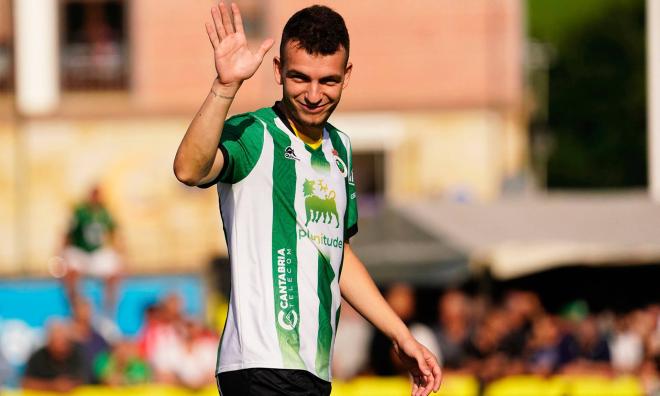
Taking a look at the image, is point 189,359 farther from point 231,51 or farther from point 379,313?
point 231,51

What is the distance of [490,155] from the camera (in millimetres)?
26953

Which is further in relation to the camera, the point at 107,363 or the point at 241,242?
the point at 107,363

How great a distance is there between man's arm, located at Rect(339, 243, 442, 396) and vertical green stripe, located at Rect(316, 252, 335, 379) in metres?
0.25

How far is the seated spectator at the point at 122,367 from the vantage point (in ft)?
45.0

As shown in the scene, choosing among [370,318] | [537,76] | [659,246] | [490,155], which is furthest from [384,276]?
[537,76]

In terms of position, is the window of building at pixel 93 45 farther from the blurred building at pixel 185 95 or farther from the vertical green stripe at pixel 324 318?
the vertical green stripe at pixel 324 318

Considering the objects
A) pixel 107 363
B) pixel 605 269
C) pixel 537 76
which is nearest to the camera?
pixel 107 363

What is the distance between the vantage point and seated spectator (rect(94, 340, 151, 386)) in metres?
13.7

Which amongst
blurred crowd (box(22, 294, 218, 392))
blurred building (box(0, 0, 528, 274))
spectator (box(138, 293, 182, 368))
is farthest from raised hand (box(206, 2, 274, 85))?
blurred building (box(0, 0, 528, 274))

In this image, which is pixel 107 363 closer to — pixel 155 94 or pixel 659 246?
pixel 659 246

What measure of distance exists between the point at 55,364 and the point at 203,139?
977cm

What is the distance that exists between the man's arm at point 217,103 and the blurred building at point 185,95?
22.0 m

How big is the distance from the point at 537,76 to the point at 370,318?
6436 cm

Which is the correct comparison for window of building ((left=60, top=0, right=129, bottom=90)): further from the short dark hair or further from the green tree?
the green tree
